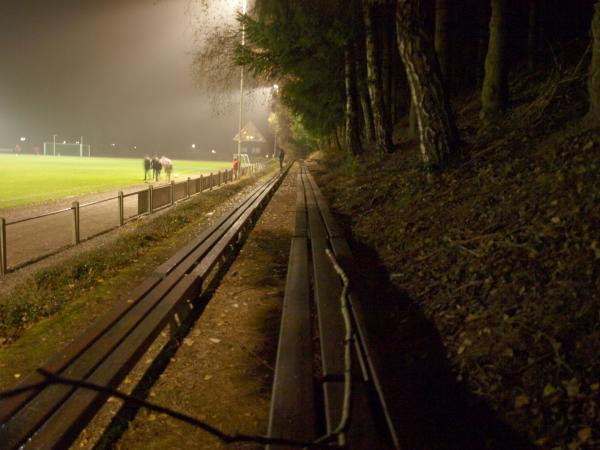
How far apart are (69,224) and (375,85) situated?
8.85 metres

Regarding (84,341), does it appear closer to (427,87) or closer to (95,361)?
(95,361)

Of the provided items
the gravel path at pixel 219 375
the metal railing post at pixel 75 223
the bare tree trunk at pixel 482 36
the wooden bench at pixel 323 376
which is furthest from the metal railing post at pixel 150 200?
the bare tree trunk at pixel 482 36

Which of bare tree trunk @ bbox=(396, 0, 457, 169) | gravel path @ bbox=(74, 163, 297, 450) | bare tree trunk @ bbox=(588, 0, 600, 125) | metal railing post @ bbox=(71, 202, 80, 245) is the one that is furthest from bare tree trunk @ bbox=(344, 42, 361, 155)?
gravel path @ bbox=(74, 163, 297, 450)

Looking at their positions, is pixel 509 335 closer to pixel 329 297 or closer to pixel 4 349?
pixel 329 297

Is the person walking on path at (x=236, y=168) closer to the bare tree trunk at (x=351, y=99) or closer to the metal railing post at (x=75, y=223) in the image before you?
the bare tree trunk at (x=351, y=99)

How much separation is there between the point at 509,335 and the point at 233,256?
4895 millimetres

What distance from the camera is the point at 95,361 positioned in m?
2.80

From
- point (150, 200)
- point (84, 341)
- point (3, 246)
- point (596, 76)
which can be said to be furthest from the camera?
point (150, 200)

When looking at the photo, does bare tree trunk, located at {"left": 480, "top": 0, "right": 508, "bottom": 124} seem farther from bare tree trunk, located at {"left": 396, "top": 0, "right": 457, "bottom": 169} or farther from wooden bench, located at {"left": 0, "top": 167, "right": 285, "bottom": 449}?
wooden bench, located at {"left": 0, "top": 167, "right": 285, "bottom": 449}

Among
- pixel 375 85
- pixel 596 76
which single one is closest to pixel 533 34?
pixel 375 85

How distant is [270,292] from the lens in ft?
18.4

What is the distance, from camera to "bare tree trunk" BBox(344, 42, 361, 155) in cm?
1597

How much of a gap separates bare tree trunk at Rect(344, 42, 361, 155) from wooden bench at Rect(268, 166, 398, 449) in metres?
12.7

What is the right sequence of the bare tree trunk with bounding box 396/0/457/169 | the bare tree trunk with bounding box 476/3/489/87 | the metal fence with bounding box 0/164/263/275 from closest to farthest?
the bare tree trunk with bounding box 396/0/457/169, the metal fence with bounding box 0/164/263/275, the bare tree trunk with bounding box 476/3/489/87
